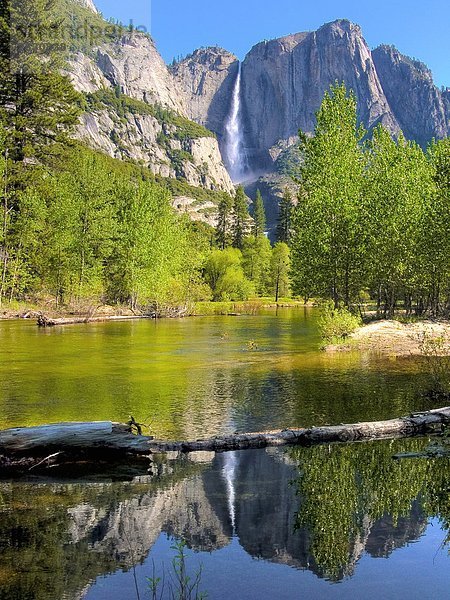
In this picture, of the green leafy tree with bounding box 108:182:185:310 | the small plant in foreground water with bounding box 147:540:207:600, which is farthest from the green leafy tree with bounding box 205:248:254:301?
the small plant in foreground water with bounding box 147:540:207:600

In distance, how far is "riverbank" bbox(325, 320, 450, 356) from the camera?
35678mm

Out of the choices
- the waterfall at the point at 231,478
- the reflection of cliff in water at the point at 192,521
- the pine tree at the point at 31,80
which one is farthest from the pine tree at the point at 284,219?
the reflection of cliff in water at the point at 192,521

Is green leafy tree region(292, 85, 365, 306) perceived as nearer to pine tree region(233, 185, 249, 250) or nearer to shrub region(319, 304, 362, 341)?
shrub region(319, 304, 362, 341)

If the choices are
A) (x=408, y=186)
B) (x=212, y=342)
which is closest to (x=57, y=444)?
(x=212, y=342)

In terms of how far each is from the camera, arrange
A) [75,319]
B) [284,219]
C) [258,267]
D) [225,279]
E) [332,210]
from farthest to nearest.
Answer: [284,219]
[258,267]
[225,279]
[75,319]
[332,210]

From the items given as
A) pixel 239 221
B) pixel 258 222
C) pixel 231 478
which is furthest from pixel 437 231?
pixel 258 222

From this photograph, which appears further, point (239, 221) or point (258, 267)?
point (239, 221)

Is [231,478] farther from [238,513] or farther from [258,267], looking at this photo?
[258,267]

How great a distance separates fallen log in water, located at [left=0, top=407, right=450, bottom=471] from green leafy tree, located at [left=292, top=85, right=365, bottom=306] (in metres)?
29.9

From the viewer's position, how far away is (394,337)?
39.8m

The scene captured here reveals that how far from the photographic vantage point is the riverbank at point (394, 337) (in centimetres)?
3568

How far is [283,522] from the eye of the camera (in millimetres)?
10461

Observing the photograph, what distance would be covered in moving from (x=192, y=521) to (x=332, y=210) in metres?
36.8

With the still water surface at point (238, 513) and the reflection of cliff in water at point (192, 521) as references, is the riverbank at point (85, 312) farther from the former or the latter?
the reflection of cliff in water at point (192, 521)
